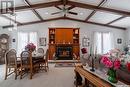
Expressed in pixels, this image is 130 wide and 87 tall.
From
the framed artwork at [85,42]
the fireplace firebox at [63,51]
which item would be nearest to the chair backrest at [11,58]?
the fireplace firebox at [63,51]

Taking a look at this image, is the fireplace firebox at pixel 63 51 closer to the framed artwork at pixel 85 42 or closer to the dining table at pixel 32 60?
the framed artwork at pixel 85 42

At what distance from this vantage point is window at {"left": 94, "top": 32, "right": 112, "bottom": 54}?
11.8m

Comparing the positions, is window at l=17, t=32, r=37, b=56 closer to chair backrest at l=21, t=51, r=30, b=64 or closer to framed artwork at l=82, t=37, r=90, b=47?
framed artwork at l=82, t=37, r=90, b=47

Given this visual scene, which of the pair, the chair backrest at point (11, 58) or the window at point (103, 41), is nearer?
the chair backrest at point (11, 58)

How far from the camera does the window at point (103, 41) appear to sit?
1181 cm

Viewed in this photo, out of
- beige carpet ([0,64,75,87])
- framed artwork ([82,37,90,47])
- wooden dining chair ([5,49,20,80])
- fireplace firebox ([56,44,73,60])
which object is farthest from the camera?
framed artwork ([82,37,90,47])

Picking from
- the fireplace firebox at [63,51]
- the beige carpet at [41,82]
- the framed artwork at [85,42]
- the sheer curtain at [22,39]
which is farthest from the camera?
the framed artwork at [85,42]

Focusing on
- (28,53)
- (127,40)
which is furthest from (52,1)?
(127,40)

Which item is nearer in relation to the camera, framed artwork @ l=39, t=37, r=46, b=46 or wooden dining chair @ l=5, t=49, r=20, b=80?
wooden dining chair @ l=5, t=49, r=20, b=80

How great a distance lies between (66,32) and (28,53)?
20.0ft

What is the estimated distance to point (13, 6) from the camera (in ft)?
23.1

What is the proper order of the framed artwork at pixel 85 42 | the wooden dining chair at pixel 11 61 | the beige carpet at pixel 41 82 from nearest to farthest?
the beige carpet at pixel 41 82 → the wooden dining chair at pixel 11 61 → the framed artwork at pixel 85 42

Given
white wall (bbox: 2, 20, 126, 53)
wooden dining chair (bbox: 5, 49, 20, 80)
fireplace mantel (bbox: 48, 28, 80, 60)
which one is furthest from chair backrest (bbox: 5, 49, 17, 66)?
white wall (bbox: 2, 20, 126, 53)

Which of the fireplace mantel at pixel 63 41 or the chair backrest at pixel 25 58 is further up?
the fireplace mantel at pixel 63 41
